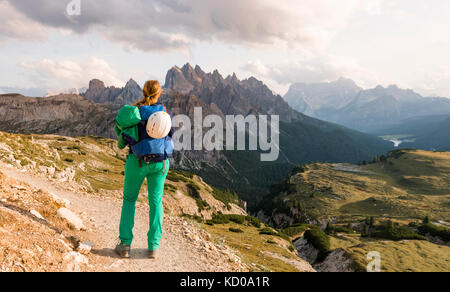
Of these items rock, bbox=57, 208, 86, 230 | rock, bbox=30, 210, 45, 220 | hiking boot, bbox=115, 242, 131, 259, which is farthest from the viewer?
rock, bbox=57, 208, 86, 230

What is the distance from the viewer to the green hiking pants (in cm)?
807

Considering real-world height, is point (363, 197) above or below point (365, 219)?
above

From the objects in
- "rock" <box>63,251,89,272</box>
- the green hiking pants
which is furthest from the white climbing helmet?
"rock" <box>63,251,89,272</box>

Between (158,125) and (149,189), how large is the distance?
2256 millimetres

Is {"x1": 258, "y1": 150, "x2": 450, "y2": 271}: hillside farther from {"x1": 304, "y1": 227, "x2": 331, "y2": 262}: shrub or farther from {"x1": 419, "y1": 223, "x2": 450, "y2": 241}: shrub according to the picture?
{"x1": 419, "y1": 223, "x2": 450, "y2": 241}: shrub

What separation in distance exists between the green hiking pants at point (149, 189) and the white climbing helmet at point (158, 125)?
3.17ft

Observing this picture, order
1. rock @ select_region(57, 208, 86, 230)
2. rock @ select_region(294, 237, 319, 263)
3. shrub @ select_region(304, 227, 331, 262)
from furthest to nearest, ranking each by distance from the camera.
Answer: rock @ select_region(294, 237, 319, 263) → shrub @ select_region(304, 227, 331, 262) → rock @ select_region(57, 208, 86, 230)

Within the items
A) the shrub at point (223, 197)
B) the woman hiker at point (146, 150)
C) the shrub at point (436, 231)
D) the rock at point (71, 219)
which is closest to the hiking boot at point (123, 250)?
the woman hiker at point (146, 150)

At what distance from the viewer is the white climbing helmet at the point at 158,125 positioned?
776cm

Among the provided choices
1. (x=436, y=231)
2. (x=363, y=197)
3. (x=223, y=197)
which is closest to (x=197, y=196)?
(x=223, y=197)

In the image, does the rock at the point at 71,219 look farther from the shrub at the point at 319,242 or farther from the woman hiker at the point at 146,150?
the shrub at the point at 319,242

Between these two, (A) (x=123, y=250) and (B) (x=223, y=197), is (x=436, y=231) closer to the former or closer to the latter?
(B) (x=223, y=197)

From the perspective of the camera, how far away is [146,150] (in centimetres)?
779
